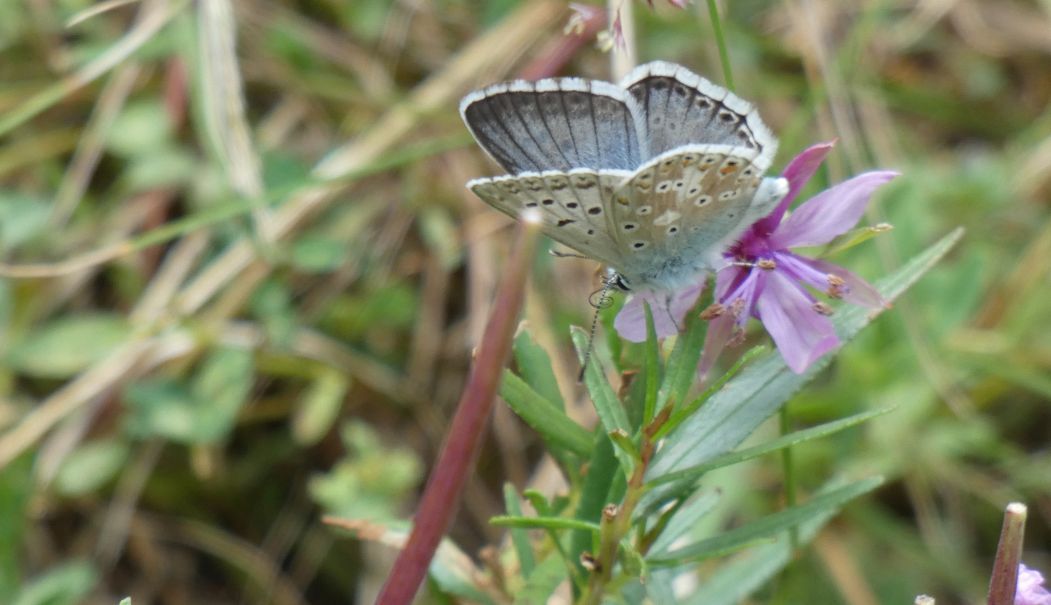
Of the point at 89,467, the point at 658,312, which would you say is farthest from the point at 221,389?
the point at 658,312

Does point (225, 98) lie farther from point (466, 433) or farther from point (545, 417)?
point (466, 433)

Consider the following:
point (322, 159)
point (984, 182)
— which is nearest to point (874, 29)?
point (984, 182)

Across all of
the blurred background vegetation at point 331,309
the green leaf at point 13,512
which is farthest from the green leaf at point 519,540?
the green leaf at point 13,512

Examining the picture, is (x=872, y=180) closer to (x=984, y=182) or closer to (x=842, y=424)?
(x=842, y=424)

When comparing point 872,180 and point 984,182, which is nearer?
point 872,180

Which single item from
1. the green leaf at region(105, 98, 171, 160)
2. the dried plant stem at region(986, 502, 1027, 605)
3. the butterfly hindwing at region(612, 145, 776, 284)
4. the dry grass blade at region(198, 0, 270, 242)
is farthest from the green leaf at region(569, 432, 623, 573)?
the green leaf at region(105, 98, 171, 160)

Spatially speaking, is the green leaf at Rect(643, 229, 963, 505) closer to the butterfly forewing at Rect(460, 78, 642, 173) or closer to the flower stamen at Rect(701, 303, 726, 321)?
the flower stamen at Rect(701, 303, 726, 321)
